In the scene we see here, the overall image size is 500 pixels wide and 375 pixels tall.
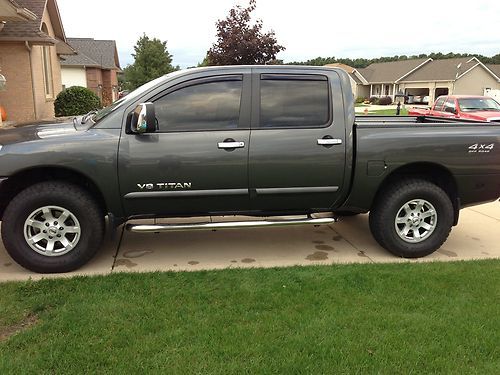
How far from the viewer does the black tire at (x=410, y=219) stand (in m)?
4.89

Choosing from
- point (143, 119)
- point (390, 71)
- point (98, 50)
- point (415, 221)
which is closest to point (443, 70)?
point (390, 71)

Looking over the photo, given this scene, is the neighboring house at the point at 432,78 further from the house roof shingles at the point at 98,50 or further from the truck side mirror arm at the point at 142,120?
the truck side mirror arm at the point at 142,120

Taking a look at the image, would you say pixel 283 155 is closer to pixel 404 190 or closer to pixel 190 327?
pixel 404 190

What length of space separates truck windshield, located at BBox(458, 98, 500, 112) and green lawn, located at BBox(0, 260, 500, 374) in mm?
13482

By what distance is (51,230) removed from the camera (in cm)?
437

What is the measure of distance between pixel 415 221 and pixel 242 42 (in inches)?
714

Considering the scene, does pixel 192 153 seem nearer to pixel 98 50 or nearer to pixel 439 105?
pixel 439 105

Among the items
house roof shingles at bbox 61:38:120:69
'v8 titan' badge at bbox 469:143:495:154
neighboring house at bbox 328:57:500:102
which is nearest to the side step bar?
'v8 titan' badge at bbox 469:143:495:154

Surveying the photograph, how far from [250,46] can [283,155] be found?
18.0m

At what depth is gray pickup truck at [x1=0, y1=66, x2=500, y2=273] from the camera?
4.29 m

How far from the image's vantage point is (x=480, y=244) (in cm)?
555

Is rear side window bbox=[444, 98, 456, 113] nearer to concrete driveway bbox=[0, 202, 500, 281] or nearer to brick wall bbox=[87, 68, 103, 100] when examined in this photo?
concrete driveway bbox=[0, 202, 500, 281]

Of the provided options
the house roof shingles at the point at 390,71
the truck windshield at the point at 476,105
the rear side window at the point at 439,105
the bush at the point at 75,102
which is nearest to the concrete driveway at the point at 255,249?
the truck windshield at the point at 476,105

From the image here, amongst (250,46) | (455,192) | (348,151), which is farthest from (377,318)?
(250,46)
